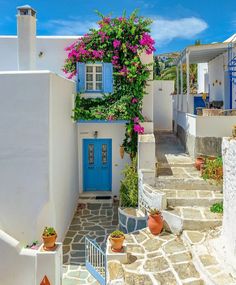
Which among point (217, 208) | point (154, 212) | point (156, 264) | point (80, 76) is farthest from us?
point (80, 76)

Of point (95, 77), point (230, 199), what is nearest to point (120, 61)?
point (95, 77)

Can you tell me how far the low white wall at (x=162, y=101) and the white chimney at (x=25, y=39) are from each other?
475 inches

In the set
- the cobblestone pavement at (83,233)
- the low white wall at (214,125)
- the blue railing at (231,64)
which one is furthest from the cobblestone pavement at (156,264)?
the blue railing at (231,64)

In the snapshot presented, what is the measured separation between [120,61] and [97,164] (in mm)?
5355

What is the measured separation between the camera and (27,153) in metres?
10.3

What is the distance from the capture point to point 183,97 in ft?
64.0

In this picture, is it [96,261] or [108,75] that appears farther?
[108,75]

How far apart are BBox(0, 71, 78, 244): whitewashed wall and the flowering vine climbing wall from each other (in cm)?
364

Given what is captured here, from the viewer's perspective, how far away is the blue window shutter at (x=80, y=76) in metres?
14.4

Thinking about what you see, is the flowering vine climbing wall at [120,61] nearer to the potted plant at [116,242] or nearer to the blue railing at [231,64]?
the blue railing at [231,64]

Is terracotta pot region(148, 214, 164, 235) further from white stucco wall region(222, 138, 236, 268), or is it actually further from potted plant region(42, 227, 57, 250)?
potted plant region(42, 227, 57, 250)

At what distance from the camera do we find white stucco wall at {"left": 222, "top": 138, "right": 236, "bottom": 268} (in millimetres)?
6691

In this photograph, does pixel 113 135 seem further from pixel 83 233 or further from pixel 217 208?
pixel 217 208

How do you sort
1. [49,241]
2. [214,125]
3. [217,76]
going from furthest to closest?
1. [217,76]
2. [214,125]
3. [49,241]
